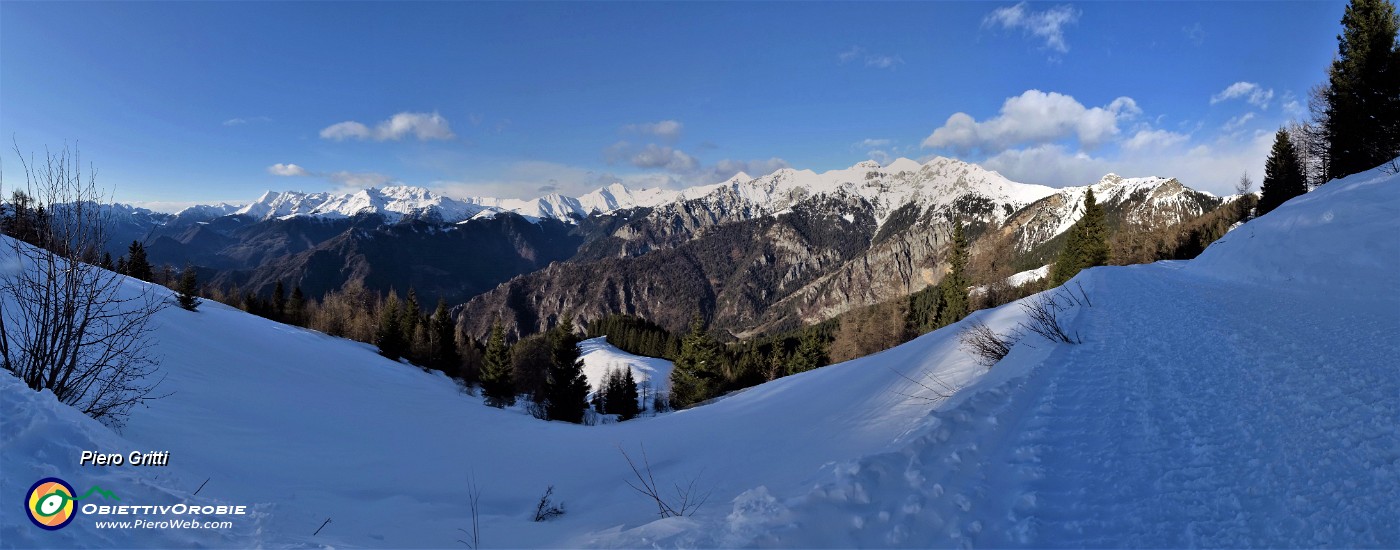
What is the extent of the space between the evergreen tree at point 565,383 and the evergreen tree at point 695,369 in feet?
34.3

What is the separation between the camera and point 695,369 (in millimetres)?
39812

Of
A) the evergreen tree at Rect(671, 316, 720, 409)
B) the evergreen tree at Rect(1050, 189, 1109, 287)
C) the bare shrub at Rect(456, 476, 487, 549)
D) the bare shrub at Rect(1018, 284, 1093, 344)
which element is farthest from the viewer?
the evergreen tree at Rect(671, 316, 720, 409)

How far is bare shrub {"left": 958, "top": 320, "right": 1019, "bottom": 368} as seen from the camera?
27.3 ft

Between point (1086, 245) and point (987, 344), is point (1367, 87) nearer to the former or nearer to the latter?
point (1086, 245)

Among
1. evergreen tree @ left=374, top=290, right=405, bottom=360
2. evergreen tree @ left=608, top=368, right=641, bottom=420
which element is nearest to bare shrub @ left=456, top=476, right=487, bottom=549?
evergreen tree @ left=608, top=368, right=641, bottom=420

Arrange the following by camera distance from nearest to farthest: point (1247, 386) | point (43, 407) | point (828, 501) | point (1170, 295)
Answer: point (828, 501)
point (43, 407)
point (1247, 386)
point (1170, 295)

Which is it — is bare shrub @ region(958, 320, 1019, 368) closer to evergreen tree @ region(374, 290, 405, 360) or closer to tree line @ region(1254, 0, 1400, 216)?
tree line @ region(1254, 0, 1400, 216)

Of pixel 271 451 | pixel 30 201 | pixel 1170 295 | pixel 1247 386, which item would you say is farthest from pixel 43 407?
pixel 1170 295

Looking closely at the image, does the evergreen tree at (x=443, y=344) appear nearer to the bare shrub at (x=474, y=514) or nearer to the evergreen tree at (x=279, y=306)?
the evergreen tree at (x=279, y=306)

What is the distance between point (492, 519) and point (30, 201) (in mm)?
7079

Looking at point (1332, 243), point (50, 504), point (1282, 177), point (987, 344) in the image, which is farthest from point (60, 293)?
point (1282, 177)

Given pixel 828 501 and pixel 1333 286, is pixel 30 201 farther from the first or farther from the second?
pixel 1333 286

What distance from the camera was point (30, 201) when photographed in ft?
20.1

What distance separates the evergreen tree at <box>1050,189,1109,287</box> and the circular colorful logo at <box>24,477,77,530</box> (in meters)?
47.7
